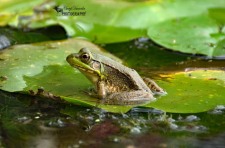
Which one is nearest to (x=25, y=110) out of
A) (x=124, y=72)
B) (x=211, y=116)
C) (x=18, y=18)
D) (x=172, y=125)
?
(x=124, y=72)

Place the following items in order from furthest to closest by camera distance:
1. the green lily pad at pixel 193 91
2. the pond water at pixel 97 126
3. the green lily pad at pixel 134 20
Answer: the green lily pad at pixel 134 20 < the green lily pad at pixel 193 91 < the pond water at pixel 97 126

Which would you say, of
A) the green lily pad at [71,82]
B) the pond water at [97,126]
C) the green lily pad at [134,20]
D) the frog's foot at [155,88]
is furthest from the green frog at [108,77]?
the green lily pad at [134,20]

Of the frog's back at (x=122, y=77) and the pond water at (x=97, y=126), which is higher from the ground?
the frog's back at (x=122, y=77)

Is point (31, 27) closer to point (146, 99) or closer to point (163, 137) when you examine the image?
point (146, 99)

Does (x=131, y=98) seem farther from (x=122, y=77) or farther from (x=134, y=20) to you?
(x=134, y=20)

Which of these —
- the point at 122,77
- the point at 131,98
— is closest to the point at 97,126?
the point at 131,98

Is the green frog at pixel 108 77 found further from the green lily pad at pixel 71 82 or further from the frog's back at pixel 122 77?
the green lily pad at pixel 71 82

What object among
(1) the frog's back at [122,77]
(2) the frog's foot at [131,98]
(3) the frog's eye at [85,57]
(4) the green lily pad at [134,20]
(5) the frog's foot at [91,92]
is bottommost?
(2) the frog's foot at [131,98]
